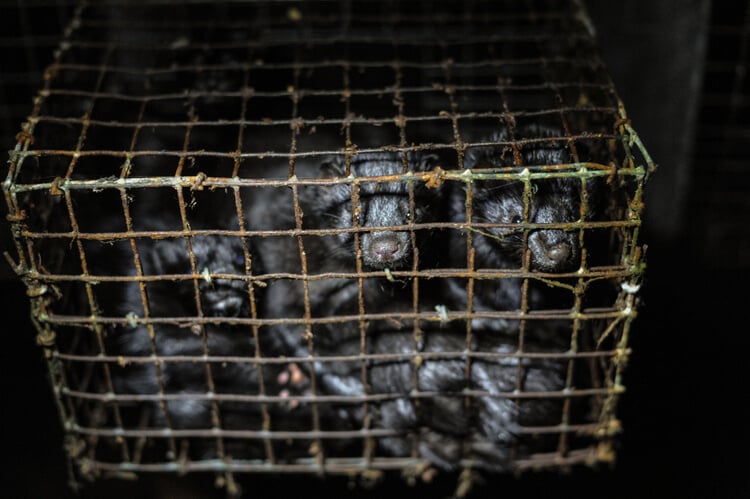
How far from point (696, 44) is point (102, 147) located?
77.6 inches

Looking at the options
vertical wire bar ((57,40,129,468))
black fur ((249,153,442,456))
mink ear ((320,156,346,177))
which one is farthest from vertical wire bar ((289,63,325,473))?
vertical wire bar ((57,40,129,468))

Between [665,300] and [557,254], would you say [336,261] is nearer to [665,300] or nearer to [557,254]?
[557,254]

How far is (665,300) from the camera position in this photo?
298 centimetres

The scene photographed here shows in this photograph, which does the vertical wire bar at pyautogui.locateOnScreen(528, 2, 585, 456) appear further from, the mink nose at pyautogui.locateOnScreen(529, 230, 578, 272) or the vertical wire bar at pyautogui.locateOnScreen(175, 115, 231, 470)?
the vertical wire bar at pyautogui.locateOnScreen(175, 115, 231, 470)

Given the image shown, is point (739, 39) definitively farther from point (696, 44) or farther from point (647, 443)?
point (647, 443)

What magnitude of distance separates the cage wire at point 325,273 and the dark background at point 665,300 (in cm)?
75

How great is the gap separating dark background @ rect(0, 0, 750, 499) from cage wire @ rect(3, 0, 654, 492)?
75cm

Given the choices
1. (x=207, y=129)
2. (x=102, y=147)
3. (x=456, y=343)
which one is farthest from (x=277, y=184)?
(x=207, y=129)

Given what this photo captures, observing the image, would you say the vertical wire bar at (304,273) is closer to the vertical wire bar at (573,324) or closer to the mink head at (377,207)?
the mink head at (377,207)

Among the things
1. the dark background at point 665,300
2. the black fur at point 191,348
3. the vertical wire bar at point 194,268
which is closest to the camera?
the vertical wire bar at point 194,268

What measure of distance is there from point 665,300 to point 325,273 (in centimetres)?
202

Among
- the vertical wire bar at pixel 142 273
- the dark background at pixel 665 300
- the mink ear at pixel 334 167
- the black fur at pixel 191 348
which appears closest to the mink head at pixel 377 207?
the mink ear at pixel 334 167

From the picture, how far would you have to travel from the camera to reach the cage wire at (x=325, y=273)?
4.46 ft

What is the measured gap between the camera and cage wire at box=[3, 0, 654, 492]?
4.46 ft
